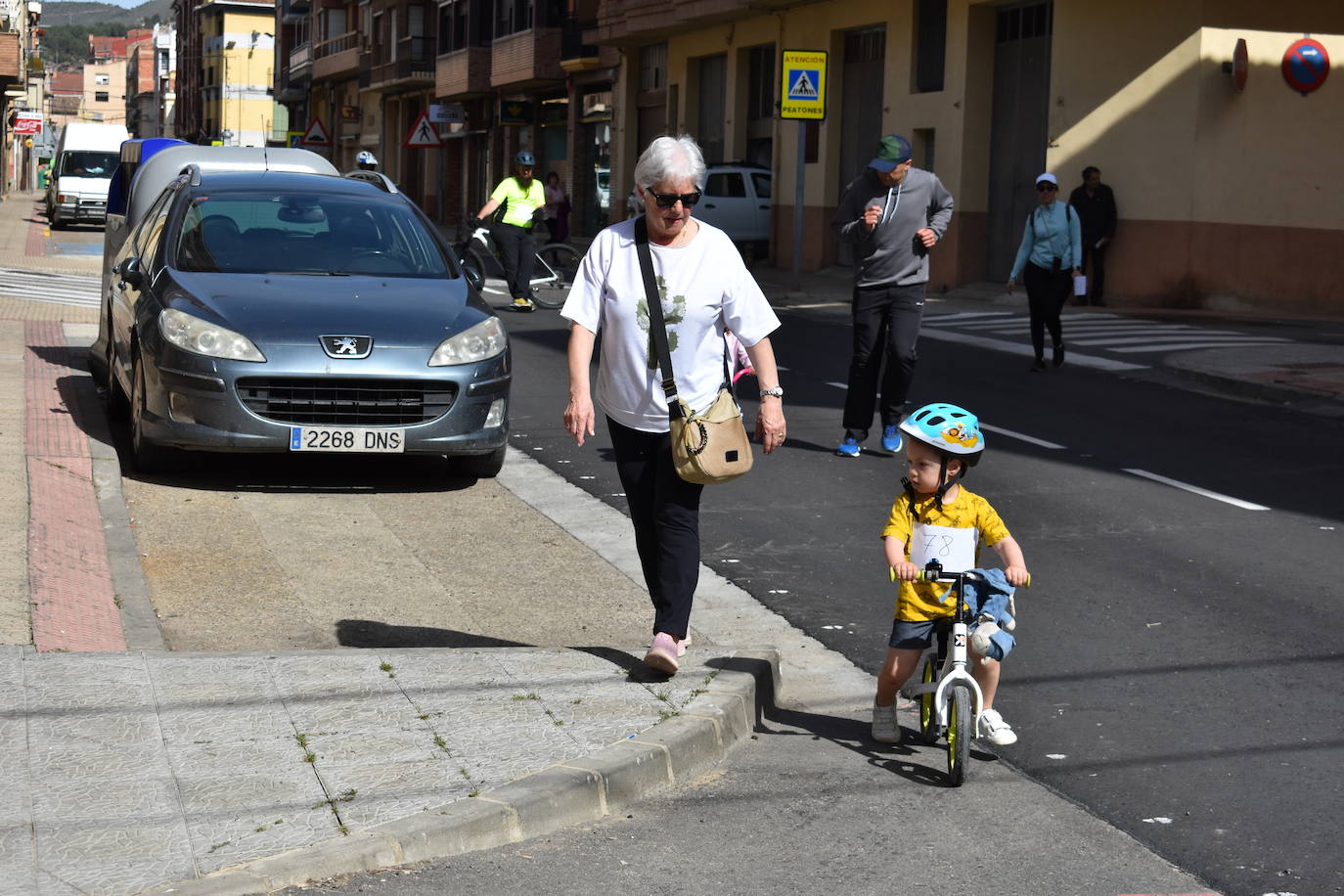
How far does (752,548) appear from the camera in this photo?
825 centimetres

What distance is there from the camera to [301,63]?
276 ft

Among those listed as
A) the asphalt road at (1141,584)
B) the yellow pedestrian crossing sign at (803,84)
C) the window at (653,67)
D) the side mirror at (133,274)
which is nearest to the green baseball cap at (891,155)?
the asphalt road at (1141,584)

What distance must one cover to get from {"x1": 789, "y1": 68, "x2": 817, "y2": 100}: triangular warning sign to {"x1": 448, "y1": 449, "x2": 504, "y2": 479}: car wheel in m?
14.9

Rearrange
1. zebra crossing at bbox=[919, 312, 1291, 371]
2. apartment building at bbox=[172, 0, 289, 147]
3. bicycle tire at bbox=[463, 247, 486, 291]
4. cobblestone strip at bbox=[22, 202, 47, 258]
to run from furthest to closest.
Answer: apartment building at bbox=[172, 0, 289, 147] → cobblestone strip at bbox=[22, 202, 47, 258] → zebra crossing at bbox=[919, 312, 1291, 371] → bicycle tire at bbox=[463, 247, 486, 291]

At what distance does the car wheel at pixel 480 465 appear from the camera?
9773 millimetres

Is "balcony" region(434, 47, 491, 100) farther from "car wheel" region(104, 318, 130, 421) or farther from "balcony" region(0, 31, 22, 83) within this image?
"car wheel" region(104, 318, 130, 421)

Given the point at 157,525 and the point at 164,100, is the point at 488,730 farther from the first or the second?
the point at 164,100

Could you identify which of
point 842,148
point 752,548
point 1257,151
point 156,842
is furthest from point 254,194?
point 842,148

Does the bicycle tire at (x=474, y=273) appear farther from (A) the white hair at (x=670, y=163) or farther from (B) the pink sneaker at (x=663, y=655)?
(B) the pink sneaker at (x=663, y=655)

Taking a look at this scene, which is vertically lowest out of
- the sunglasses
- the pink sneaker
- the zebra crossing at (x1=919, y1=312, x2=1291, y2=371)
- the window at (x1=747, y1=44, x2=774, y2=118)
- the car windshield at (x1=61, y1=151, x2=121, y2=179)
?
the pink sneaker

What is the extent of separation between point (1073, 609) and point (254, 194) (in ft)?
19.6

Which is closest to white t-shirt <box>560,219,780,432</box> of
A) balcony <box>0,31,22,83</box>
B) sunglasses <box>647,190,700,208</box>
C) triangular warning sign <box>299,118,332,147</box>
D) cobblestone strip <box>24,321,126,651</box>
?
sunglasses <box>647,190,700,208</box>

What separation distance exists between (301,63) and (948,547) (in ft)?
273

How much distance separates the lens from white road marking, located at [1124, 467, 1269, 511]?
9.49 meters
